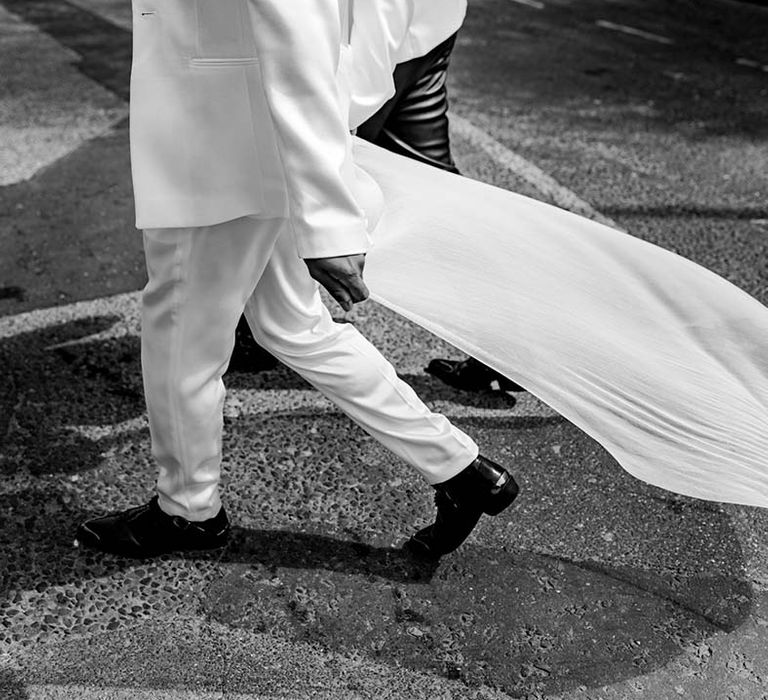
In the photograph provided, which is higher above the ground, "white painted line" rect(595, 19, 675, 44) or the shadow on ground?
the shadow on ground

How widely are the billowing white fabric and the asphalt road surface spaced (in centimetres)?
47

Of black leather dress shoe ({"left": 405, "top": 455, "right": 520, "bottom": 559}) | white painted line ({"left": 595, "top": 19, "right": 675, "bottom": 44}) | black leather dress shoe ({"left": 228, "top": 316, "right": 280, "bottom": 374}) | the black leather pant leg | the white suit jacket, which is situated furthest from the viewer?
white painted line ({"left": 595, "top": 19, "right": 675, "bottom": 44})

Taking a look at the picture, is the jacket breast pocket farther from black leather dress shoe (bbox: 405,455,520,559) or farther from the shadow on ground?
the shadow on ground

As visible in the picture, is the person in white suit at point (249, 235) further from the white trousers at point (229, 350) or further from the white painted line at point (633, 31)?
the white painted line at point (633, 31)

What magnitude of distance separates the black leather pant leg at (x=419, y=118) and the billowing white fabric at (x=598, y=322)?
24.9 inches

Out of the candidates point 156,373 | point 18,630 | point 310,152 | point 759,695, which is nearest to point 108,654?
point 18,630

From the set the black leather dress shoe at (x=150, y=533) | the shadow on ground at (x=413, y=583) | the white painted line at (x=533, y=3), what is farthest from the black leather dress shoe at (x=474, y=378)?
the white painted line at (x=533, y=3)

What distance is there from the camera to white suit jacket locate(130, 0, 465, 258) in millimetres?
2076

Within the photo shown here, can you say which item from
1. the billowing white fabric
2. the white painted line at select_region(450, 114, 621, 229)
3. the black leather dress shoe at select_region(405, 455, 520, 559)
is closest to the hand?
the billowing white fabric

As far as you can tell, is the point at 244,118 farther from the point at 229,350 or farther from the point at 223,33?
the point at 229,350

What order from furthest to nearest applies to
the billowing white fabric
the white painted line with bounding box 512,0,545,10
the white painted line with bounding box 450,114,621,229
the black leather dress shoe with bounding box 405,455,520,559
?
the white painted line with bounding box 512,0,545,10, the white painted line with bounding box 450,114,621,229, the black leather dress shoe with bounding box 405,455,520,559, the billowing white fabric

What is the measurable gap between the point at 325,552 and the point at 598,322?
96 cm

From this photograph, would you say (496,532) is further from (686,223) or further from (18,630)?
(686,223)

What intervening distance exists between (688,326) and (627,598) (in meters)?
0.72
